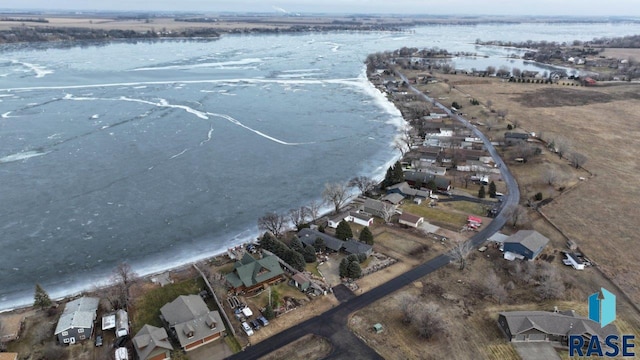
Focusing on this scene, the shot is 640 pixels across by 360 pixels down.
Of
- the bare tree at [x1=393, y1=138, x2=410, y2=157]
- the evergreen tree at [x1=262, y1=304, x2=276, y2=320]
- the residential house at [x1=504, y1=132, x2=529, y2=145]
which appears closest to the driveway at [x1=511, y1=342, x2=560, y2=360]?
the evergreen tree at [x1=262, y1=304, x2=276, y2=320]

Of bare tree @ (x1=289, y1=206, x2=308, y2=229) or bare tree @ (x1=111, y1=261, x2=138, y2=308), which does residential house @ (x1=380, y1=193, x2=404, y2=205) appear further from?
bare tree @ (x1=111, y1=261, x2=138, y2=308)

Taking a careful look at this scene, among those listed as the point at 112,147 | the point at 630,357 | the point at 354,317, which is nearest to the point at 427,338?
the point at 354,317

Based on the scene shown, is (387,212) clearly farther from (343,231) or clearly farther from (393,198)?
(343,231)

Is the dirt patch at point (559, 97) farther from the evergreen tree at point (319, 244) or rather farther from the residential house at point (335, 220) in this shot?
the evergreen tree at point (319, 244)

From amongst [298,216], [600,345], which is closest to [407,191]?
[298,216]

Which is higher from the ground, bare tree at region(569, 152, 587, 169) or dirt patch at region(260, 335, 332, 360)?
bare tree at region(569, 152, 587, 169)

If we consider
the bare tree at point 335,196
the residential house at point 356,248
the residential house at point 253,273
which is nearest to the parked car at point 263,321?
the residential house at point 253,273
